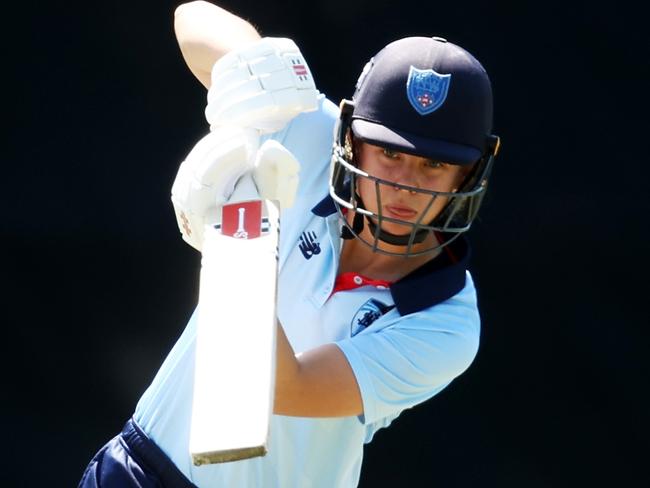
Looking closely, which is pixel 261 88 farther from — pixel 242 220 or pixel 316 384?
pixel 316 384

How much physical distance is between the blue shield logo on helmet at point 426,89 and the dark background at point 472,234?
101 centimetres

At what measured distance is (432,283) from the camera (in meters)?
2.61

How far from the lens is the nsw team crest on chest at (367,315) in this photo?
2641mm

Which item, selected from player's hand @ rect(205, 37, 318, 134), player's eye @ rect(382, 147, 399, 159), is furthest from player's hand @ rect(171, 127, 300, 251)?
player's eye @ rect(382, 147, 399, 159)

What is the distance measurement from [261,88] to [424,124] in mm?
310

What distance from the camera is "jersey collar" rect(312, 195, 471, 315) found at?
260 centimetres

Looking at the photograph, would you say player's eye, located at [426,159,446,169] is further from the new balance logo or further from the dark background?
the dark background

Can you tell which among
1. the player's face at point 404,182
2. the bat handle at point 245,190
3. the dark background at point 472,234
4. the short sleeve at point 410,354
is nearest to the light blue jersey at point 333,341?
the short sleeve at point 410,354

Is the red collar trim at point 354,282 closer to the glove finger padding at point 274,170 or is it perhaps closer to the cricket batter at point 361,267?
the cricket batter at point 361,267

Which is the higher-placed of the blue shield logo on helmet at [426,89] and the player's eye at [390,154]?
the blue shield logo on helmet at [426,89]

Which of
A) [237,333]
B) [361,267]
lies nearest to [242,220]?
[237,333]

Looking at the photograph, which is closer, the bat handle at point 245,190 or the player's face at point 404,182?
the bat handle at point 245,190

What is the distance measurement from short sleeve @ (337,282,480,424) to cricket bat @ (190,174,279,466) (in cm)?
38

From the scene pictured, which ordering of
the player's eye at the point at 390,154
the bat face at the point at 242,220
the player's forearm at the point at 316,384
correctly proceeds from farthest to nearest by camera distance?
the player's eye at the point at 390,154, the player's forearm at the point at 316,384, the bat face at the point at 242,220
